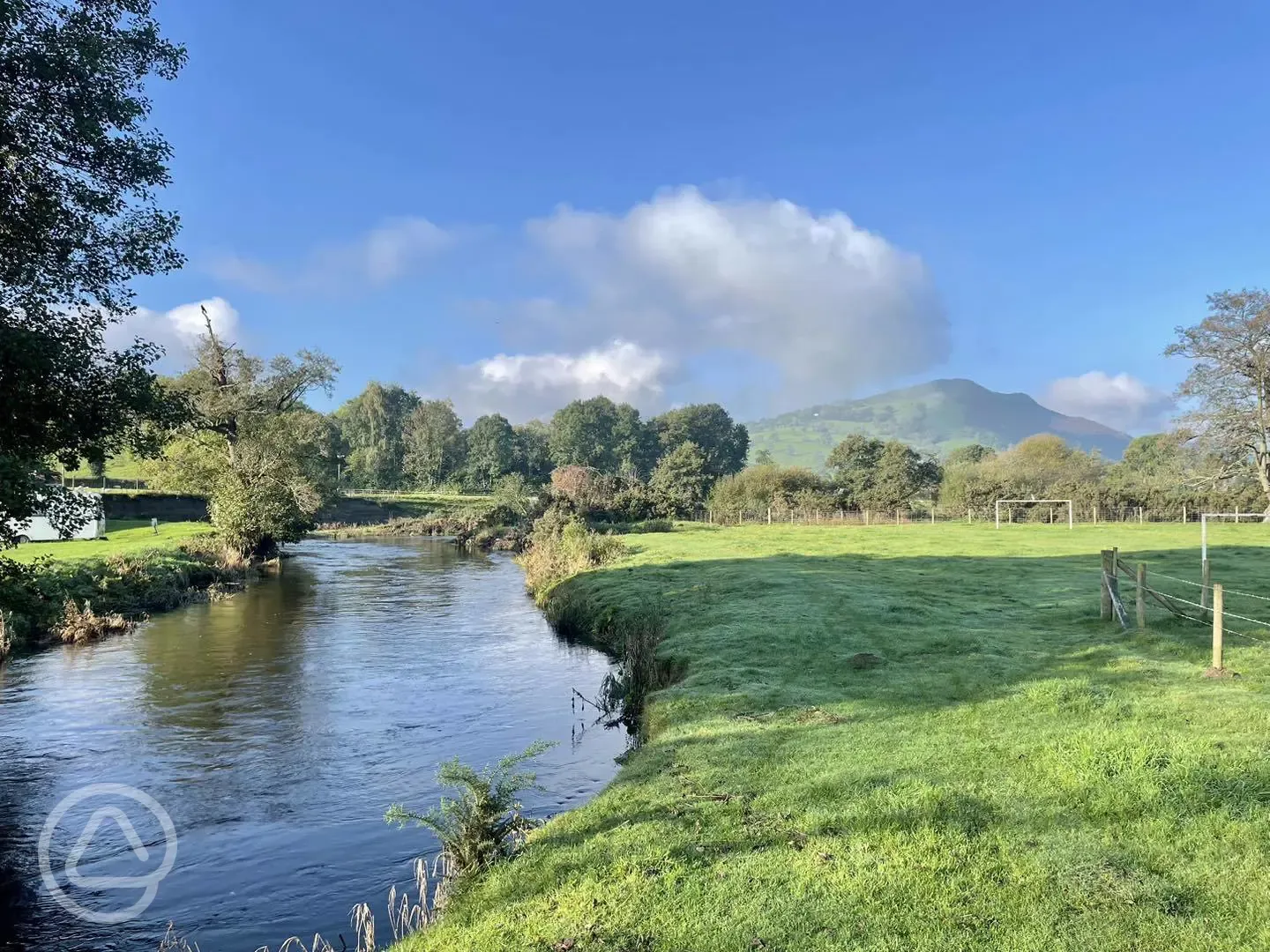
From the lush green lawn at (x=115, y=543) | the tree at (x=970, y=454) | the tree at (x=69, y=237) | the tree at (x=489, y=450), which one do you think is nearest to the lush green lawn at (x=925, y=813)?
the tree at (x=69, y=237)

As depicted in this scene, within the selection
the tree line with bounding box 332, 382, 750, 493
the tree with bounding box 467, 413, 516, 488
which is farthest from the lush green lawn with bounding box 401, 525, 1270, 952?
the tree with bounding box 467, 413, 516, 488

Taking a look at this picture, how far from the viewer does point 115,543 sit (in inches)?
1713

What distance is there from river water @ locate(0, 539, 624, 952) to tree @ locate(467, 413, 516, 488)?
11206 centimetres

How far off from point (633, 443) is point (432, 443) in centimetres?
3893

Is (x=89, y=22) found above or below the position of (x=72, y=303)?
above

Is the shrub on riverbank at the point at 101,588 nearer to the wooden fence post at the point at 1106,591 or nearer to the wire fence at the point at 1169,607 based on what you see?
the wire fence at the point at 1169,607

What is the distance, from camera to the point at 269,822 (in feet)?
37.7

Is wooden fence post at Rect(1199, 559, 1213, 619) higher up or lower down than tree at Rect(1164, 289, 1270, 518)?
lower down

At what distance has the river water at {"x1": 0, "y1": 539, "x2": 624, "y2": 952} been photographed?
947 cm

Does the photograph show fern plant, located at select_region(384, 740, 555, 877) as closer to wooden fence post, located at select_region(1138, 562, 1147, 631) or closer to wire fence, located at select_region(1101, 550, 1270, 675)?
wire fence, located at select_region(1101, 550, 1270, 675)

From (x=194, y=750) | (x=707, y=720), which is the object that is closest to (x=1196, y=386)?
(x=707, y=720)

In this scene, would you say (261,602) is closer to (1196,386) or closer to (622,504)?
(622,504)

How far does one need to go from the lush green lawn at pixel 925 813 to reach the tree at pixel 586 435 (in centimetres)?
14054

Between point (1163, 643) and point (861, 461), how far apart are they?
82688 millimetres
